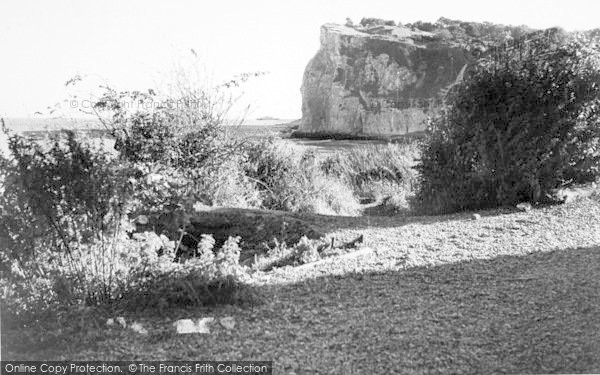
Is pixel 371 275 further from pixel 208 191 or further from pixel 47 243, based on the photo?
pixel 208 191

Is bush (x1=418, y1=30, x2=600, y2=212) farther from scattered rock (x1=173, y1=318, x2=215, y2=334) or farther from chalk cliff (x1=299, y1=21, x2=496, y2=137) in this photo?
chalk cliff (x1=299, y1=21, x2=496, y2=137)

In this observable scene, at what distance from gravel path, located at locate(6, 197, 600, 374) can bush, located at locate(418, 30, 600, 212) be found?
71.9 inches

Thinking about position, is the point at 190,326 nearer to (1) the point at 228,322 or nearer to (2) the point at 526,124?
(1) the point at 228,322

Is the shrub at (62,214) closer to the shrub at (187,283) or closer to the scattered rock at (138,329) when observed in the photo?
the shrub at (187,283)

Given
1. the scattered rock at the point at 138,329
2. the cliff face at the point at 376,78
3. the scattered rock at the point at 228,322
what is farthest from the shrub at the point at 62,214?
the cliff face at the point at 376,78

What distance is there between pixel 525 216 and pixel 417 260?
7.72 feet

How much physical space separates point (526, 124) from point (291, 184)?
12.3 ft

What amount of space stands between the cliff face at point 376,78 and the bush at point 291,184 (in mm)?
14054

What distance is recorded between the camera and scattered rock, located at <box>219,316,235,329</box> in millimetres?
3896

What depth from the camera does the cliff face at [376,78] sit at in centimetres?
2609

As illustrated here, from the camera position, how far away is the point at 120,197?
14.0 feet

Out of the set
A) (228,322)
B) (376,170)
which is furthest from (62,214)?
(376,170)

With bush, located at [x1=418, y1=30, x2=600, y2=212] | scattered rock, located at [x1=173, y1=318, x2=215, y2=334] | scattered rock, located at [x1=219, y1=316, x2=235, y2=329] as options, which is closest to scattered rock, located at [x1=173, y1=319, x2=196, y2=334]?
scattered rock, located at [x1=173, y1=318, x2=215, y2=334]

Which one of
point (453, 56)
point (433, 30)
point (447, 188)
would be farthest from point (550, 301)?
point (433, 30)
